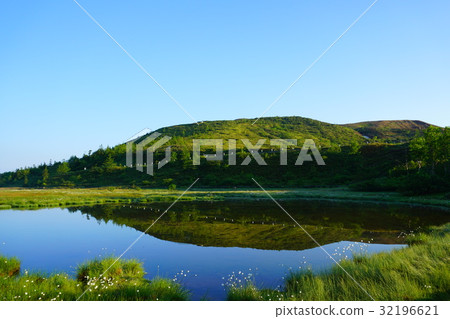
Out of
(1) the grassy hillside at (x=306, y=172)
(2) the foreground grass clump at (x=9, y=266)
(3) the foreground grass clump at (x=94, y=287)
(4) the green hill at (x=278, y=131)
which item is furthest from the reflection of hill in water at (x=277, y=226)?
(4) the green hill at (x=278, y=131)

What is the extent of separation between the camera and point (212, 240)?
16.8m

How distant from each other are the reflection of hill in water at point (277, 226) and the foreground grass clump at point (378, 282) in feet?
17.7

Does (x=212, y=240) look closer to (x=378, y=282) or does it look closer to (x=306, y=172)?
(x=378, y=282)

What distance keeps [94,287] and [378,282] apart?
22.7 ft

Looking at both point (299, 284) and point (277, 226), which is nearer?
point (299, 284)

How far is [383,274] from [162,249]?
9362 mm

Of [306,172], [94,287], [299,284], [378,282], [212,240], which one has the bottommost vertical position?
[212,240]

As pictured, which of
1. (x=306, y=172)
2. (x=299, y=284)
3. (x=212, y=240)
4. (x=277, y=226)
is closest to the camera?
(x=299, y=284)

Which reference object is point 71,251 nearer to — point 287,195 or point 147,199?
point 147,199

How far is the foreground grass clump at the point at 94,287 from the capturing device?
7.06m

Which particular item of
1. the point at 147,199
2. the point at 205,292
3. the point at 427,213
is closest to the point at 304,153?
the point at 147,199

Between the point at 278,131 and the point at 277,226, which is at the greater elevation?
the point at 278,131

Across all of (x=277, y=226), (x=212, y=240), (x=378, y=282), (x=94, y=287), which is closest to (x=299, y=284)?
(x=378, y=282)

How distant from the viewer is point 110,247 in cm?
1506
